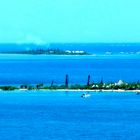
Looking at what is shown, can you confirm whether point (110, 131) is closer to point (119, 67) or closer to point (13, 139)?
point (13, 139)

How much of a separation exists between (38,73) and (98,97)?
45.7 metres

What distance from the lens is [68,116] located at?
232 feet

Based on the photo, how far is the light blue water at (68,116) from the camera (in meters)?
60.3

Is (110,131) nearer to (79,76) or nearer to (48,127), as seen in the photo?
(48,127)

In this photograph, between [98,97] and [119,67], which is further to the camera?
[119,67]

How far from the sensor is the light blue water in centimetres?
6028

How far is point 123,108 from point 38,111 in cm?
713

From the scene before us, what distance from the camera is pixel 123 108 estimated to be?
248ft

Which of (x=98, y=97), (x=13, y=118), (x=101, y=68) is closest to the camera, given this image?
(x=13, y=118)

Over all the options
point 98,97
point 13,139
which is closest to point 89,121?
point 13,139

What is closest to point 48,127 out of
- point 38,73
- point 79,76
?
point 79,76

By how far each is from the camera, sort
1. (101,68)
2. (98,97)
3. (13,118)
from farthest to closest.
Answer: (101,68) < (98,97) < (13,118)

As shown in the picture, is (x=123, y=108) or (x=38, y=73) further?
(x=38, y=73)

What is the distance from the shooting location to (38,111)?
7431cm
